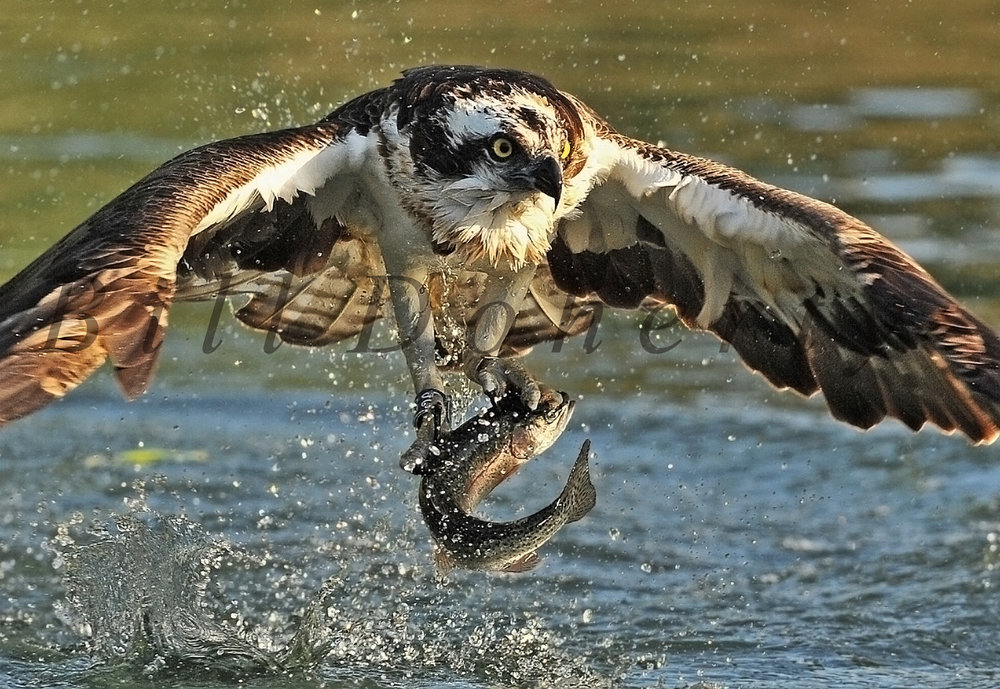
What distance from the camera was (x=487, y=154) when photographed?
251 inches

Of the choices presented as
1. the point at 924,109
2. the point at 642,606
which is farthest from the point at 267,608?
the point at 924,109

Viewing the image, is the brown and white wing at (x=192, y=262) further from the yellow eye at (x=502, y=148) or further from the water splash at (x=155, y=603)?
the water splash at (x=155, y=603)

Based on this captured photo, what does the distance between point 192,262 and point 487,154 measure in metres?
1.19

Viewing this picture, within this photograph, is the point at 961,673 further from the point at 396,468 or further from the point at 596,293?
the point at 396,468

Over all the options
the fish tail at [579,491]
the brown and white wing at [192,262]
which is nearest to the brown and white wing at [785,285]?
the brown and white wing at [192,262]

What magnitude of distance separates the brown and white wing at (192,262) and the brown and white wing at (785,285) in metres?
0.98

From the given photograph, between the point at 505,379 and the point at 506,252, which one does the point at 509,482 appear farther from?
the point at 506,252

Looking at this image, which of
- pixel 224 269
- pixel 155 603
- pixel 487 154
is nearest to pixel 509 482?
pixel 155 603

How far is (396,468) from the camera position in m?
8.94

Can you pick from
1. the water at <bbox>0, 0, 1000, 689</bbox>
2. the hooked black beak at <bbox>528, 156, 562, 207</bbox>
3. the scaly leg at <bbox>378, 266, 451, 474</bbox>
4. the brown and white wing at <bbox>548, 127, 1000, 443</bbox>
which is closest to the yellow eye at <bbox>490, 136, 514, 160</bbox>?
the hooked black beak at <bbox>528, 156, 562, 207</bbox>

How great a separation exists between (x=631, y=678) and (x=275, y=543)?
2.00 meters

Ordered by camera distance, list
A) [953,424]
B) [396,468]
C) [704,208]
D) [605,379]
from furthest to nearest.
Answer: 1. [605,379]
2. [396,468]
3. [704,208]
4. [953,424]

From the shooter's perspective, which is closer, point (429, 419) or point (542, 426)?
point (542, 426)

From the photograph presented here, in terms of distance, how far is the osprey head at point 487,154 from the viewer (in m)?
6.30
